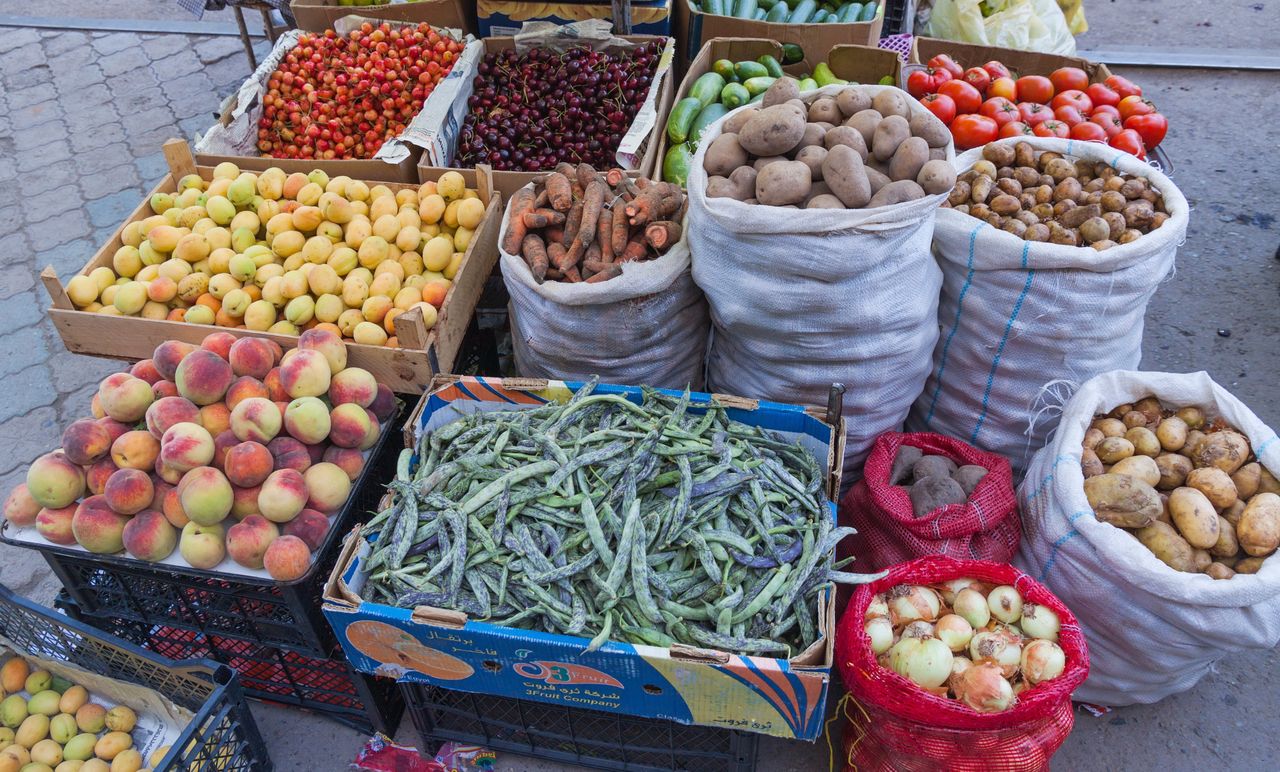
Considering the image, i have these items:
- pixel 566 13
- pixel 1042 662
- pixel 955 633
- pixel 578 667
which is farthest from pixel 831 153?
pixel 566 13

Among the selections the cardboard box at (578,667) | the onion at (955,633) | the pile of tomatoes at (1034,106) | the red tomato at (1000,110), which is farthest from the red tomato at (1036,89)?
the cardboard box at (578,667)

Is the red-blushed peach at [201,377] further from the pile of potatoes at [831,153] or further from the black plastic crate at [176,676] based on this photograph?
the pile of potatoes at [831,153]

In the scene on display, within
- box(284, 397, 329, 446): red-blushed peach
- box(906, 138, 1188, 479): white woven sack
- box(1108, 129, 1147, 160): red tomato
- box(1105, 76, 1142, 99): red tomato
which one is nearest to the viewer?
box(284, 397, 329, 446): red-blushed peach

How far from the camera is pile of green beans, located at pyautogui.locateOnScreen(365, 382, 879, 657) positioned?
2031 millimetres

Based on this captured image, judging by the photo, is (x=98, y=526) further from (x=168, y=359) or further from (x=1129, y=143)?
(x=1129, y=143)

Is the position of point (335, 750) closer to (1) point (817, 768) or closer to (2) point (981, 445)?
(1) point (817, 768)

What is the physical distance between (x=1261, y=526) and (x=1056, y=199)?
1158 mm

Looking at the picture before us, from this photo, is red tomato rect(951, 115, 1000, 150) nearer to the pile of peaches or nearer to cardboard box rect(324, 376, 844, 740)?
cardboard box rect(324, 376, 844, 740)

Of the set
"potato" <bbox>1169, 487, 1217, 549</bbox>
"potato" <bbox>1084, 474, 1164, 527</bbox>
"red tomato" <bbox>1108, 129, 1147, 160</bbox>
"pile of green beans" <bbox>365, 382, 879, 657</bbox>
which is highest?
"red tomato" <bbox>1108, 129, 1147, 160</bbox>

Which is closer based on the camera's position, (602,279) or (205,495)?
(205,495)

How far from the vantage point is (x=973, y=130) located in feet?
11.6

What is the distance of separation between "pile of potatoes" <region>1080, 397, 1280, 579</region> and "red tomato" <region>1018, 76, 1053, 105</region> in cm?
194

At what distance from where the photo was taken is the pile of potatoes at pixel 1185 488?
222 centimetres

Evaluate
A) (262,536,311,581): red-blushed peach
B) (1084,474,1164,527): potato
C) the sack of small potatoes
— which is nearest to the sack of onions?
(1084,474,1164,527): potato
